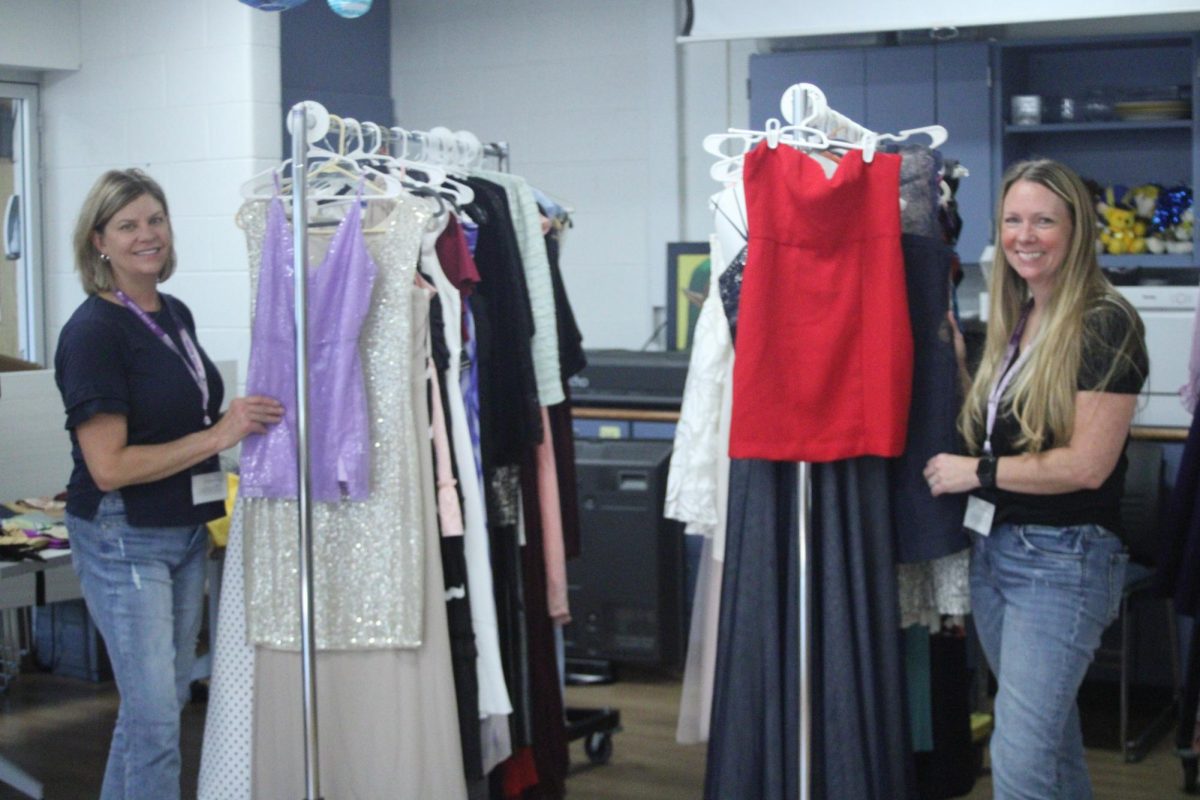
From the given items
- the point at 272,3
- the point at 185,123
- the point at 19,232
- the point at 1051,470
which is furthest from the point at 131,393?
the point at 19,232

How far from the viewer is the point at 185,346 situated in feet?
9.75

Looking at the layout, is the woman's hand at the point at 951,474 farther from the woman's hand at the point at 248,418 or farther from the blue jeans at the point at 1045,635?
the woman's hand at the point at 248,418

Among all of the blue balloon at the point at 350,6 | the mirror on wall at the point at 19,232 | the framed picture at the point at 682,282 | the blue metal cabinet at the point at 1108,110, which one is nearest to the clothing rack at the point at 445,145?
the blue balloon at the point at 350,6

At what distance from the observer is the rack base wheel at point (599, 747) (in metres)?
4.03

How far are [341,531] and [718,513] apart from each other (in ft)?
2.40

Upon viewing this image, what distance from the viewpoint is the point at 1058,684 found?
251 centimetres

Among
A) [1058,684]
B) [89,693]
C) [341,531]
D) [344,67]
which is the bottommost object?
[89,693]

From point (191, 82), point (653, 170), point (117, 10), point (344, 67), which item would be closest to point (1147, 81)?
point (653, 170)

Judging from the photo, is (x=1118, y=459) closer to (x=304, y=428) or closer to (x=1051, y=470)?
(x=1051, y=470)

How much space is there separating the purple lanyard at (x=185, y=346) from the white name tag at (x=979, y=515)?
1481 millimetres

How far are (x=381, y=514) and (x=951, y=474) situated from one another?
107cm

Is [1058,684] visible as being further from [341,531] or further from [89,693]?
[89,693]

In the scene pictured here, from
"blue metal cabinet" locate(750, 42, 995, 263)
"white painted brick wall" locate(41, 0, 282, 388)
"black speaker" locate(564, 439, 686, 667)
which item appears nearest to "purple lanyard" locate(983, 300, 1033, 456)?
"black speaker" locate(564, 439, 686, 667)

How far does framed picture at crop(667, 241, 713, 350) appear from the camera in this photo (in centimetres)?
568
